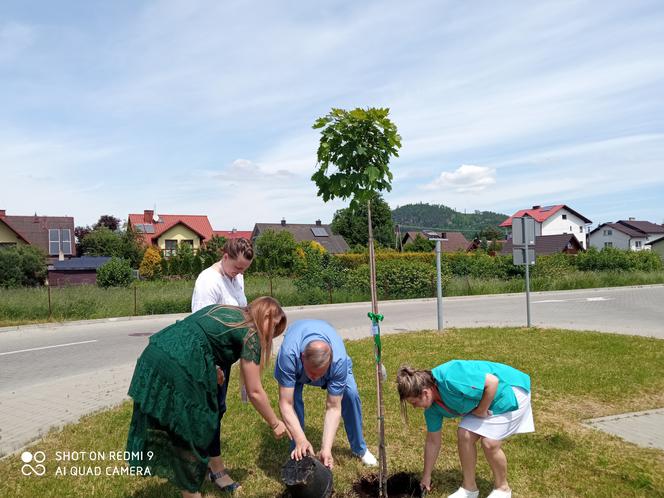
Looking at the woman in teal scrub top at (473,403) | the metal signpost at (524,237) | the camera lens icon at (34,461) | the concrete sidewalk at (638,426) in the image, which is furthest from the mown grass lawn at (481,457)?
the metal signpost at (524,237)

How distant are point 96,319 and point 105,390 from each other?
9401 millimetres

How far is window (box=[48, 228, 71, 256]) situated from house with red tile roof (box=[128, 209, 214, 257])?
5.50 metres

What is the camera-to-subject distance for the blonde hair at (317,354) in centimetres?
323

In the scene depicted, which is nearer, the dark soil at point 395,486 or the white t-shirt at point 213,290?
the dark soil at point 395,486

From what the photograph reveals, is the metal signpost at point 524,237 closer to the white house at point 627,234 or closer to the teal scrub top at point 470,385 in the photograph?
the teal scrub top at point 470,385

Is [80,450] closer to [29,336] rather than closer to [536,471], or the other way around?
[536,471]

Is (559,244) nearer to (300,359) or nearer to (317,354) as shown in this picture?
(300,359)

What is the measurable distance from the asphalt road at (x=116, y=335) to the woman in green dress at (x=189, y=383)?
2818 mm

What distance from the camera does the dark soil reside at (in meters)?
3.94

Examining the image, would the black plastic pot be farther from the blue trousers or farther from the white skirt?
the white skirt

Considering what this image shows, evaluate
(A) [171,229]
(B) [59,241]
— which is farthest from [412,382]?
(A) [171,229]

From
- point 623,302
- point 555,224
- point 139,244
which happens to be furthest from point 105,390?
point 555,224

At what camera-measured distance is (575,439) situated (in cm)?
483

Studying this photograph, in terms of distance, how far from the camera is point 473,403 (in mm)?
3447
